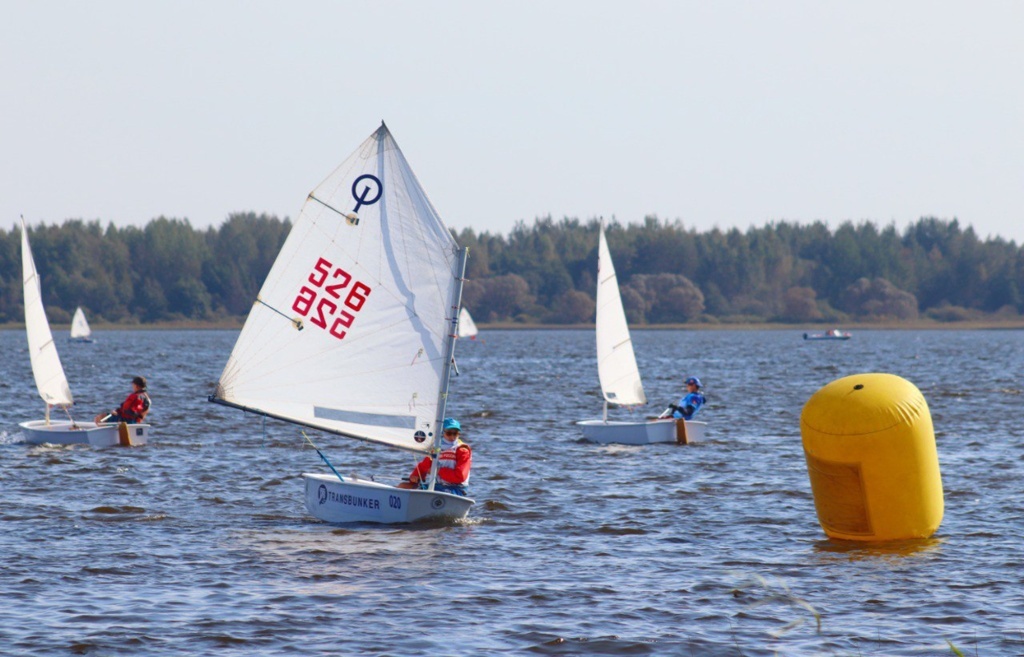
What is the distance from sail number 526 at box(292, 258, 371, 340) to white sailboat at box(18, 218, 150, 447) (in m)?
13.1

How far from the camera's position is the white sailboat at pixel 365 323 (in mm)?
20391

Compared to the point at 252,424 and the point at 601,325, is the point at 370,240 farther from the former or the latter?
the point at 252,424

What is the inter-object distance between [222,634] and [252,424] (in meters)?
27.1

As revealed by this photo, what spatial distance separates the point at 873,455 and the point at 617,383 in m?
19.2

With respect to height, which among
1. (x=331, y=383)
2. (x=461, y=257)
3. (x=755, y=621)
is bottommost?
(x=755, y=621)

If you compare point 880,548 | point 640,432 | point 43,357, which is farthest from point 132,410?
point 880,548

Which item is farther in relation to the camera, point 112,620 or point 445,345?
point 445,345

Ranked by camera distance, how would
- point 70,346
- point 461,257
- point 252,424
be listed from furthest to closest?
1. point 70,346
2. point 252,424
3. point 461,257

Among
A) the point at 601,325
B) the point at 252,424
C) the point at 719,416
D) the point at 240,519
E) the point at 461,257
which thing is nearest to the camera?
the point at 461,257

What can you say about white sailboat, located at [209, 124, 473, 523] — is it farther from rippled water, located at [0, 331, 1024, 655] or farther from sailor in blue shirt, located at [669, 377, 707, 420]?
sailor in blue shirt, located at [669, 377, 707, 420]

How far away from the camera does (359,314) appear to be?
20641mm

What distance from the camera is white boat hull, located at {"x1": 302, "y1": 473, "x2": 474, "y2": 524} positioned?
20.6 meters

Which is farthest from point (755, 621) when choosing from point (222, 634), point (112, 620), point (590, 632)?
point (112, 620)

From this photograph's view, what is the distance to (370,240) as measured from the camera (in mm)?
20422
